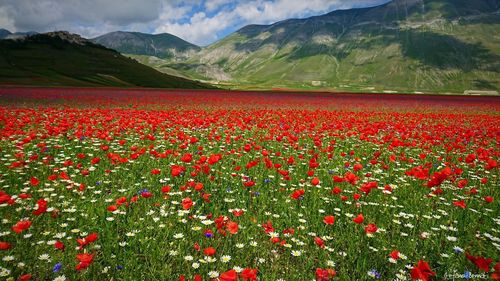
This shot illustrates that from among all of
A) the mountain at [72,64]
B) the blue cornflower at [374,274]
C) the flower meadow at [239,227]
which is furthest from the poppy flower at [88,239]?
the mountain at [72,64]

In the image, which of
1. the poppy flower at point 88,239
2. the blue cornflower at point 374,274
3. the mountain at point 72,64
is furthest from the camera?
the mountain at point 72,64

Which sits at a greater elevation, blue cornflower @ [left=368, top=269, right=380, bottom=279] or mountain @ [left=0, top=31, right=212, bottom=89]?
mountain @ [left=0, top=31, right=212, bottom=89]

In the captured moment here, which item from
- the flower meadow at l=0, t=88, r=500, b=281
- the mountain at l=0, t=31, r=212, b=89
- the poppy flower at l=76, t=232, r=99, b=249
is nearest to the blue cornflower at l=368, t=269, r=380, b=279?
the flower meadow at l=0, t=88, r=500, b=281

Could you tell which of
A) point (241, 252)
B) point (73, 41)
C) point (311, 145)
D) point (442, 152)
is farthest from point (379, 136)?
point (73, 41)

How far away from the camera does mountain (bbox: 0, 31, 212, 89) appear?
358ft

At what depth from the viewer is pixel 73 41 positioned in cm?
18675

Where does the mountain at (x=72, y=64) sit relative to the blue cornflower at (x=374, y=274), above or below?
above

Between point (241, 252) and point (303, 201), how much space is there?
2225 mm

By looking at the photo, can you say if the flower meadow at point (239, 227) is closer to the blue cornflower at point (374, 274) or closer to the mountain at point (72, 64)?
the blue cornflower at point (374, 274)

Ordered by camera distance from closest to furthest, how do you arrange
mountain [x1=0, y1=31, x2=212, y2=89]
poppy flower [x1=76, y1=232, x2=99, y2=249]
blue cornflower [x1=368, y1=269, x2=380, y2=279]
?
poppy flower [x1=76, y1=232, x2=99, y2=249], blue cornflower [x1=368, y1=269, x2=380, y2=279], mountain [x1=0, y1=31, x2=212, y2=89]

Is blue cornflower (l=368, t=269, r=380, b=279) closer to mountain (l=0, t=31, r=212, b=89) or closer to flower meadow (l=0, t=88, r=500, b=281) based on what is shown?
flower meadow (l=0, t=88, r=500, b=281)

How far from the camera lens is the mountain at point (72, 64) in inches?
4294

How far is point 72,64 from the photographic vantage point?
134 m

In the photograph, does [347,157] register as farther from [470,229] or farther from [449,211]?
[470,229]
